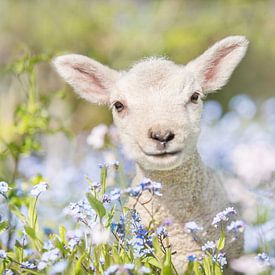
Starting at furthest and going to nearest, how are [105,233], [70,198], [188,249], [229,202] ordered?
[70,198] < [229,202] < [188,249] < [105,233]

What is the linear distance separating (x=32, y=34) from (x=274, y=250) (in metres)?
6.40

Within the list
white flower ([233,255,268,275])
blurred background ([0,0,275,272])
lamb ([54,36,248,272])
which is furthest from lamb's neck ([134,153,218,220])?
blurred background ([0,0,275,272])

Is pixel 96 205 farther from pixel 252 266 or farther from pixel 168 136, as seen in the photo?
pixel 252 266

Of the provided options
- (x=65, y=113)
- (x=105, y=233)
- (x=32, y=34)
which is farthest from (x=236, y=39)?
(x=32, y=34)

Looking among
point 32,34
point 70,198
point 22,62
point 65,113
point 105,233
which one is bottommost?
point 105,233

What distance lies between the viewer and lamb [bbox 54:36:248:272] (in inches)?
146

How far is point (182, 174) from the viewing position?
412 cm

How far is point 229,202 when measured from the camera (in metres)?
4.38

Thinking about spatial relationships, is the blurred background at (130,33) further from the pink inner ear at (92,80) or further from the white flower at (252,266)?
the white flower at (252,266)

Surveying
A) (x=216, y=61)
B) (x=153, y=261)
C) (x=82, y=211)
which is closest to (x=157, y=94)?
(x=216, y=61)

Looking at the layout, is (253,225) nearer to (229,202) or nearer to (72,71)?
(229,202)

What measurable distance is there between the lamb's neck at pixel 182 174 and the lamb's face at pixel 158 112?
0.47 feet

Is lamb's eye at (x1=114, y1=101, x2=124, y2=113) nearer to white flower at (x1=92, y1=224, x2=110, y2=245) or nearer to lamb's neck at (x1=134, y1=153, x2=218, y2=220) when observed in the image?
lamb's neck at (x1=134, y1=153, x2=218, y2=220)

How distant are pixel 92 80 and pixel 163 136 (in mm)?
1065
